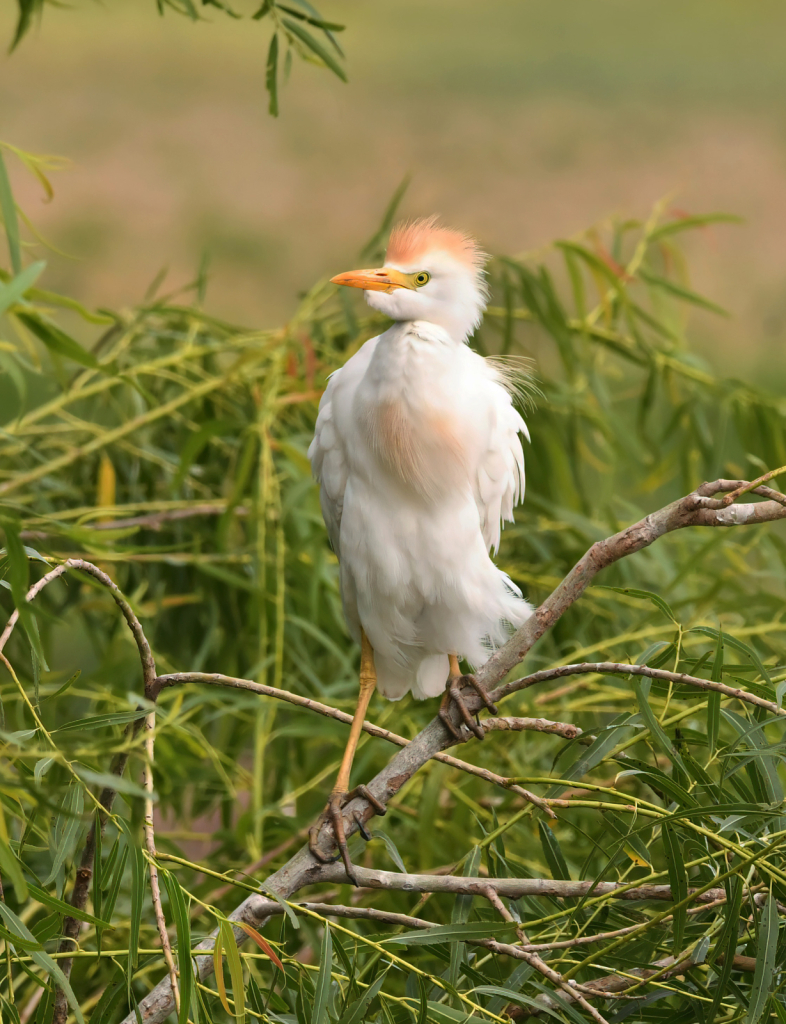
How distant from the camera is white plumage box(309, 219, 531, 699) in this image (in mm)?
676

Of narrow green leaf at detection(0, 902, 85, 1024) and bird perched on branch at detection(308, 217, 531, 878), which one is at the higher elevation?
bird perched on branch at detection(308, 217, 531, 878)

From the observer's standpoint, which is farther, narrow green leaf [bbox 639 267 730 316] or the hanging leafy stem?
narrow green leaf [bbox 639 267 730 316]

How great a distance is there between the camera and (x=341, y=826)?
569mm

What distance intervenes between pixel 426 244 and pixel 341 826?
0.38 metres

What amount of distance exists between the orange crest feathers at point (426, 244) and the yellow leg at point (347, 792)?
284 mm

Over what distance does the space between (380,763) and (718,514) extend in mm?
737

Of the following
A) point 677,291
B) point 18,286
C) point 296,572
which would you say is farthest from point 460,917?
point 677,291

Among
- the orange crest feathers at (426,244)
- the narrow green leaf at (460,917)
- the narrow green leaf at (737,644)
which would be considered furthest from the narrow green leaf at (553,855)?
the orange crest feathers at (426,244)

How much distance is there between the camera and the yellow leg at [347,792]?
53 cm

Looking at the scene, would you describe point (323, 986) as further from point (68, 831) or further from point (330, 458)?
point (330, 458)

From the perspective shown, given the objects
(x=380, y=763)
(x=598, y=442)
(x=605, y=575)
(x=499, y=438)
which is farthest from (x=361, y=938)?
(x=598, y=442)

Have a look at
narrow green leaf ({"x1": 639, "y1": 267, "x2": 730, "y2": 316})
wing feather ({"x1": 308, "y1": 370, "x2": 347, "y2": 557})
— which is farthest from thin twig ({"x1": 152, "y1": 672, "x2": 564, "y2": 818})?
narrow green leaf ({"x1": 639, "y1": 267, "x2": 730, "y2": 316})

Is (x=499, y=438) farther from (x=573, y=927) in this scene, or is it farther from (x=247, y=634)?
(x=247, y=634)

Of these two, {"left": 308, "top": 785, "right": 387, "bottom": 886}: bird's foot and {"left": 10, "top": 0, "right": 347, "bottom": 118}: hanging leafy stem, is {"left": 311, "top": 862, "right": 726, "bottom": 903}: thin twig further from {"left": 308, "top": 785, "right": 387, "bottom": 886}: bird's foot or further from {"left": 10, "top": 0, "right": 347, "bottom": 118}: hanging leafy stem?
{"left": 10, "top": 0, "right": 347, "bottom": 118}: hanging leafy stem
